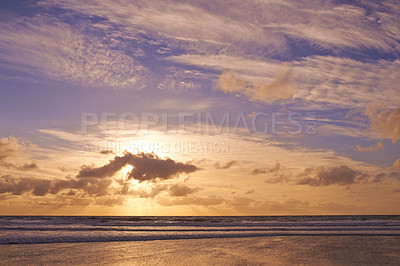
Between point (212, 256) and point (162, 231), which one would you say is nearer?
point (212, 256)

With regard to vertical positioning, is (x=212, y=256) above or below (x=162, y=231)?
above

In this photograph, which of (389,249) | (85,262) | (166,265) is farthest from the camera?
(389,249)

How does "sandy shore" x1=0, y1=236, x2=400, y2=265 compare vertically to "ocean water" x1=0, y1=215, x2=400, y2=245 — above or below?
above

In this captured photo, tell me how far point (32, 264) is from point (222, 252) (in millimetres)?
9298

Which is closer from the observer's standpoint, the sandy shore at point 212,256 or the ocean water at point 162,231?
the sandy shore at point 212,256

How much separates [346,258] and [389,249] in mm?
5231

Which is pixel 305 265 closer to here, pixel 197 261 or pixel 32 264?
pixel 197 261

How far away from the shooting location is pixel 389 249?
61.6 feet

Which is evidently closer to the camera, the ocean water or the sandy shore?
the sandy shore

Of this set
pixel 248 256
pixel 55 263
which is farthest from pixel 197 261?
pixel 55 263

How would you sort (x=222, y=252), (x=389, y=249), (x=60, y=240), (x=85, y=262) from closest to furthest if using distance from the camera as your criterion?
(x=85, y=262) → (x=222, y=252) → (x=389, y=249) → (x=60, y=240)

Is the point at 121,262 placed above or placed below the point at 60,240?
above

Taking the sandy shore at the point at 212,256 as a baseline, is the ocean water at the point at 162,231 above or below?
below

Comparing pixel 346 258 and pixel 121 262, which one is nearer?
pixel 121 262
